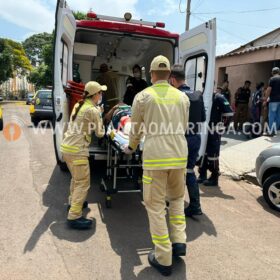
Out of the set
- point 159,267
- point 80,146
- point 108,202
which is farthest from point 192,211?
point 80,146

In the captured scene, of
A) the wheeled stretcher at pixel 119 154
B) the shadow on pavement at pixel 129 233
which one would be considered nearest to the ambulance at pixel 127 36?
the wheeled stretcher at pixel 119 154

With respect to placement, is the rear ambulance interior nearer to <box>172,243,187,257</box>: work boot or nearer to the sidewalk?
<box>172,243,187,257</box>: work boot

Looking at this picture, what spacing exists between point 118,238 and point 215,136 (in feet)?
9.68

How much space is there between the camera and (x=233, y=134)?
11156mm

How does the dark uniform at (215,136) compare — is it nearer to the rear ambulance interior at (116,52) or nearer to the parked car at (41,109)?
the rear ambulance interior at (116,52)

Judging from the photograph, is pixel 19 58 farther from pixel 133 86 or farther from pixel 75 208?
pixel 75 208

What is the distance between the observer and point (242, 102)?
1142 centimetres

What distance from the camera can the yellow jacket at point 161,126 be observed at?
324 centimetres

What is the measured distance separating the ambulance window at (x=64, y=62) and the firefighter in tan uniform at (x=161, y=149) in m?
2.34

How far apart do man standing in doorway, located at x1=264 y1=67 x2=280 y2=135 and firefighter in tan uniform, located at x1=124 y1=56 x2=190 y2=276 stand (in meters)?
6.21

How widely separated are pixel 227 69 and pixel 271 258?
12569mm

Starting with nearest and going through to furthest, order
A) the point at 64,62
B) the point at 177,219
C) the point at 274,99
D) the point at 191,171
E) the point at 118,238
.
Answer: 1. the point at 177,219
2. the point at 118,238
3. the point at 191,171
4. the point at 64,62
5. the point at 274,99

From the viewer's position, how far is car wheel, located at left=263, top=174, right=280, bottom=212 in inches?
198

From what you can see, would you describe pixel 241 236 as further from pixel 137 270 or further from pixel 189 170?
pixel 137 270
